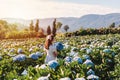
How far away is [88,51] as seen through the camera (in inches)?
592

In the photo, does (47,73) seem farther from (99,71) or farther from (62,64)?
(99,71)

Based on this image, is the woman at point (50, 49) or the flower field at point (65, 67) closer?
the flower field at point (65, 67)

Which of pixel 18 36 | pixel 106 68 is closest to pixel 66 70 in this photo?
pixel 106 68

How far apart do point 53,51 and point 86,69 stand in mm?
2302

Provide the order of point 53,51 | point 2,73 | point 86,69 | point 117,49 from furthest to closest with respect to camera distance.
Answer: point 117,49
point 53,51
point 2,73
point 86,69

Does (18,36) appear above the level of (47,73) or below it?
below

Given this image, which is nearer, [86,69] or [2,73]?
[86,69]

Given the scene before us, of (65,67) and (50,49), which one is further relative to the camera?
(50,49)

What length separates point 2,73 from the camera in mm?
11711

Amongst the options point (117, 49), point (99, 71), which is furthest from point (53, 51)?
point (117, 49)

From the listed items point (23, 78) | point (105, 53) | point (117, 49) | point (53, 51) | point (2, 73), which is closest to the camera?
point (23, 78)

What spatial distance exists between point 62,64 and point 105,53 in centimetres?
440

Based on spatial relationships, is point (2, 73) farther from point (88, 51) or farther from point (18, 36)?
point (18, 36)

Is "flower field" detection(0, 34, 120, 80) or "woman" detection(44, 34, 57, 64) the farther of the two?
"woman" detection(44, 34, 57, 64)
